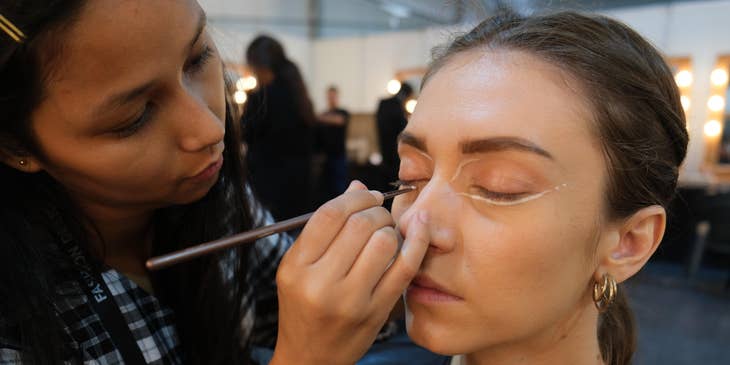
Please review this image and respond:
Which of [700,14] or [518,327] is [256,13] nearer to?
[700,14]

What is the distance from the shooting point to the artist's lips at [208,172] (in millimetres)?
772

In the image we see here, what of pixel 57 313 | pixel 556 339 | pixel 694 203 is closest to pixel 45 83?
pixel 57 313

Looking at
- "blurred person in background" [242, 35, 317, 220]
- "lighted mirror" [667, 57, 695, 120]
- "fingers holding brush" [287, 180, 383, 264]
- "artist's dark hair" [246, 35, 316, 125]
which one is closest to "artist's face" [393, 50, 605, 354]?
"fingers holding brush" [287, 180, 383, 264]

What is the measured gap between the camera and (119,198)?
763mm

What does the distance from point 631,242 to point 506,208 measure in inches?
10.3

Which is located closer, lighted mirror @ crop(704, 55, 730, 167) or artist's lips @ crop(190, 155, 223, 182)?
artist's lips @ crop(190, 155, 223, 182)

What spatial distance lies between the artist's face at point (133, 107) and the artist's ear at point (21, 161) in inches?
0.4

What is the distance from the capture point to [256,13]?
5.10 m

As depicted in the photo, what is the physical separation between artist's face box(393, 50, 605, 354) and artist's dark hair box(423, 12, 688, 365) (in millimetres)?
30

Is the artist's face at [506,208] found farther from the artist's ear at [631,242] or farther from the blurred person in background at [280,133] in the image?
the blurred person in background at [280,133]

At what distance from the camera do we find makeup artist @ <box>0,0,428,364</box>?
0.58 metres

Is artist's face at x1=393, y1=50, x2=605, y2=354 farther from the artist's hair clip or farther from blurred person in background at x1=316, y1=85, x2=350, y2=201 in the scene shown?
blurred person in background at x1=316, y1=85, x2=350, y2=201

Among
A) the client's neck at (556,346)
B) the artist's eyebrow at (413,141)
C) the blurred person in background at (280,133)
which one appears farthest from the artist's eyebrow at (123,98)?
the blurred person in background at (280,133)

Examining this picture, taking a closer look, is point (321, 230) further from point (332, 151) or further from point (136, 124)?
point (332, 151)
